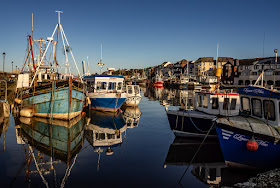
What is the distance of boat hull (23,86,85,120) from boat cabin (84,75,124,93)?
598 centimetres

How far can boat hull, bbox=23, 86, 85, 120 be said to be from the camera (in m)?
22.3

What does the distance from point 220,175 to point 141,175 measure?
4372mm

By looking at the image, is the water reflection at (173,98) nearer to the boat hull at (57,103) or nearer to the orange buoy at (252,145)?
the boat hull at (57,103)

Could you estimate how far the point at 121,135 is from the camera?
19250 mm

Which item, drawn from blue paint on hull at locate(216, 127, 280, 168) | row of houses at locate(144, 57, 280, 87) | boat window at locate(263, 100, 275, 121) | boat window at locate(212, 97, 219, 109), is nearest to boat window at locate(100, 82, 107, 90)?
boat window at locate(212, 97, 219, 109)

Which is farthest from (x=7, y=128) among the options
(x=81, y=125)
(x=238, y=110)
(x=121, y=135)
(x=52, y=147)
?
(x=238, y=110)

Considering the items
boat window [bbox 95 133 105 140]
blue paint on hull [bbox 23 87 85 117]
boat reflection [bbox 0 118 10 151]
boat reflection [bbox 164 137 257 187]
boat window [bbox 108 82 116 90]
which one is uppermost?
boat window [bbox 108 82 116 90]

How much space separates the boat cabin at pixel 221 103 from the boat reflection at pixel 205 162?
Answer: 2.67 meters

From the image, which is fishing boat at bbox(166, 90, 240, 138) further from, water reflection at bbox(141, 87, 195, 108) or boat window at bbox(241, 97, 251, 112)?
water reflection at bbox(141, 87, 195, 108)

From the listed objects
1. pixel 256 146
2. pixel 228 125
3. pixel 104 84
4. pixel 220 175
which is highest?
pixel 104 84

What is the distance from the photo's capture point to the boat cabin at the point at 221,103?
15.6 metres

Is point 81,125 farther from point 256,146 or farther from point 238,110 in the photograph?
point 256,146

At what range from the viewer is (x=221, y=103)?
16047mm

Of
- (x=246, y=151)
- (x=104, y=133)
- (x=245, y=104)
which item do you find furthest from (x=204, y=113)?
(x=104, y=133)
